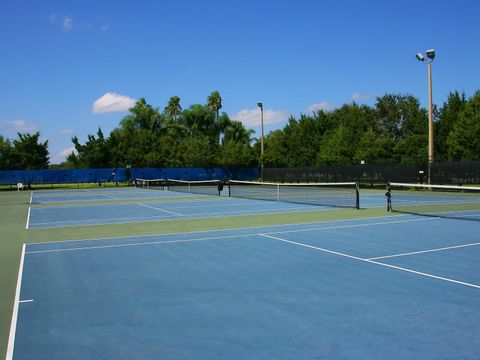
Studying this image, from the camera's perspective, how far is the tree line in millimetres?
41938

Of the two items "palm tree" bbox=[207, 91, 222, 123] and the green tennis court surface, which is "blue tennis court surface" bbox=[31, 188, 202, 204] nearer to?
the green tennis court surface

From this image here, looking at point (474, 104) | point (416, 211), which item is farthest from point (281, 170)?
point (416, 211)

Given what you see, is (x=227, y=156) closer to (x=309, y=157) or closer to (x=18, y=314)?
(x=309, y=157)

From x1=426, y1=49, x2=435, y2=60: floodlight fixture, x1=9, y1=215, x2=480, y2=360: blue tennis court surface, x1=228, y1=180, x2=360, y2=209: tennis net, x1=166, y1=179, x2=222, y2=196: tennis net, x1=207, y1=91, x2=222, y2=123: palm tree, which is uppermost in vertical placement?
x1=207, y1=91, x2=222, y2=123: palm tree

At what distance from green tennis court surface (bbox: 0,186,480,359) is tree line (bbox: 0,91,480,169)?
3114cm

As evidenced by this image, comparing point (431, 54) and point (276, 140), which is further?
point (276, 140)

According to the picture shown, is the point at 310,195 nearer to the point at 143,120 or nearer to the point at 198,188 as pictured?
the point at 198,188

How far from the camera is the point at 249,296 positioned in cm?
617

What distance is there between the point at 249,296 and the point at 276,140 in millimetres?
51762

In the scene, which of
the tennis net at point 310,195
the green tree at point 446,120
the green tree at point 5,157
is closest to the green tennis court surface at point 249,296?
the tennis net at point 310,195

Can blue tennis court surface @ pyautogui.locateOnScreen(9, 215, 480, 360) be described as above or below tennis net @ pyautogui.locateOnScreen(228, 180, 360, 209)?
below

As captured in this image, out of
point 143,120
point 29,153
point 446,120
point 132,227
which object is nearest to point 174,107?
point 143,120

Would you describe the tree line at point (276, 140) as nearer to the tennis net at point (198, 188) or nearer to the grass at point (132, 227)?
the tennis net at point (198, 188)

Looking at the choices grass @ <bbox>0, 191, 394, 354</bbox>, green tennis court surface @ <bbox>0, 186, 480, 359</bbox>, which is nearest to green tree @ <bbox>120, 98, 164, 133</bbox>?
grass @ <bbox>0, 191, 394, 354</bbox>
